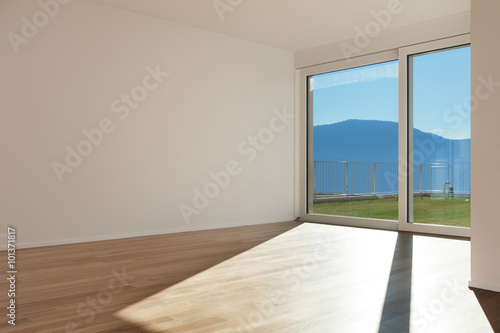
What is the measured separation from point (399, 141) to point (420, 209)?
92 cm

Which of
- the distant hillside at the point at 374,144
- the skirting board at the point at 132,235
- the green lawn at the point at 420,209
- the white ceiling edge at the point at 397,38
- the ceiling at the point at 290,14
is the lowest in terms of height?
the skirting board at the point at 132,235

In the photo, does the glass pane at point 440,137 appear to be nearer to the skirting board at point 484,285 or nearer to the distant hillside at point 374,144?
the distant hillside at point 374,144

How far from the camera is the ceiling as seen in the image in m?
5.19

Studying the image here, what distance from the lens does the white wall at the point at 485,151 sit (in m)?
2.96

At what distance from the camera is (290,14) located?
5566 mm

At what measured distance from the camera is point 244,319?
7.79 ft

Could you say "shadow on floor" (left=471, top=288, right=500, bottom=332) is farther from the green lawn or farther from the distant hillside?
the distant hillside

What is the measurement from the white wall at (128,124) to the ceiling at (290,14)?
23cm

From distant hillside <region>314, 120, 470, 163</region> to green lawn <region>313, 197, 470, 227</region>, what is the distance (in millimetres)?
511

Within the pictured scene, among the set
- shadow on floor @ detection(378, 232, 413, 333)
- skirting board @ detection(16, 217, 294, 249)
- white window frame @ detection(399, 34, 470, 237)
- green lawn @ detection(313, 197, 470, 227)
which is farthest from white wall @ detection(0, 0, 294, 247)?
shadow on floor @ detection(378, 232, 413, 333)

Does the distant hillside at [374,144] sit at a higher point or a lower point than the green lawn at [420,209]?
higher

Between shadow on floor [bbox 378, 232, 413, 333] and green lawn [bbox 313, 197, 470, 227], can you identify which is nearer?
shadow on floor [bbox 378, 232, 413, 333]

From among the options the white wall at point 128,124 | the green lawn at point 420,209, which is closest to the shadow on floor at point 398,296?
the green lawn at point 420,209

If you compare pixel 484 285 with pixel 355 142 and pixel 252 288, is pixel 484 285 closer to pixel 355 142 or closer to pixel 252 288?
pixel 252 288
